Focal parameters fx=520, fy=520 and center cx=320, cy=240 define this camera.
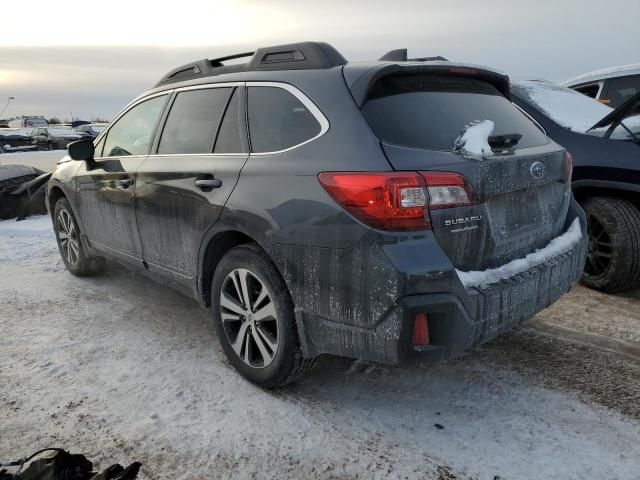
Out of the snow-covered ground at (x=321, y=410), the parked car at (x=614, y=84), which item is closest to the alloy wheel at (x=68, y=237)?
the snow-covered ground at (x=321, y=410)

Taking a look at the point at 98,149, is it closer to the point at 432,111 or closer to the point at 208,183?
the point at 208,183

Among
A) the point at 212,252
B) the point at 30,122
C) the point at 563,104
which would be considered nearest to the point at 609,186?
the point at 563,104

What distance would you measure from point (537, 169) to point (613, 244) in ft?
5.78

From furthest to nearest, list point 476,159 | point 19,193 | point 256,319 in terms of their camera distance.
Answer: point 19,193, point 256,319, point 476,159

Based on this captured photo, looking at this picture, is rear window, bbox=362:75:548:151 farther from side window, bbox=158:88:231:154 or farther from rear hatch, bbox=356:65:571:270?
side window, bbox=158:88:231:154

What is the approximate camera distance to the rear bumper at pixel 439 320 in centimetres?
212

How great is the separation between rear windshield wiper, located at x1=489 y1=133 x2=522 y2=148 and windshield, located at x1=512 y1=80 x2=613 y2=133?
72.1 inches

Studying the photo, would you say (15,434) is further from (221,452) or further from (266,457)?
(266,457)

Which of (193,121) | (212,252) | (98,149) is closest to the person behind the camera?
(212,252)

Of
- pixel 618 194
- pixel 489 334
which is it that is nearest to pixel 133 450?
pixel 489 334

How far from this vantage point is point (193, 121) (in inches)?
129

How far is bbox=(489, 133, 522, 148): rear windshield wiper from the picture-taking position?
8.33 ft

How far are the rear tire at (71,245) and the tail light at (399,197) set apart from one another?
3.44 metres

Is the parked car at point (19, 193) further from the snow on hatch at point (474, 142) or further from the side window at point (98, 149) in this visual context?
the snow on hatch at point (474, 142)
